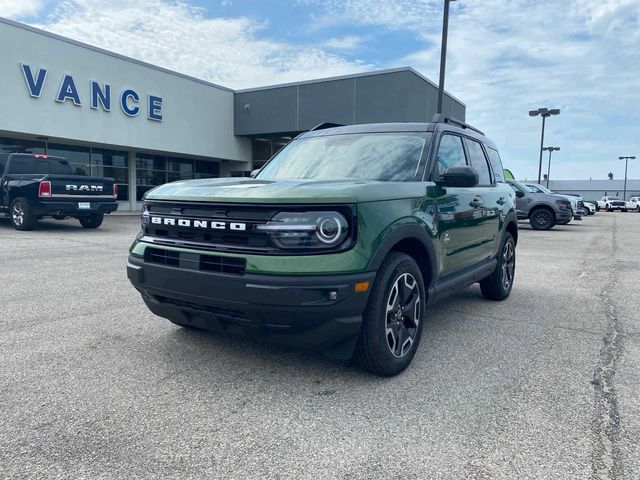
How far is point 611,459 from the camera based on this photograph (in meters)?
2.25

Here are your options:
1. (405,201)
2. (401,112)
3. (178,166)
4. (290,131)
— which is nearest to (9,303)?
(405,201)

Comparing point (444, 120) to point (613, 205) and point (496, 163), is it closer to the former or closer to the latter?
point (496, 163)

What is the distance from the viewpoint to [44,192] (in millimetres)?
11352

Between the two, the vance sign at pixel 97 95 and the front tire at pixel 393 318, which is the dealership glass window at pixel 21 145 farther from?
the front tire at pixel 393 318

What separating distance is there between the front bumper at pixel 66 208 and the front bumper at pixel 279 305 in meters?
10.0

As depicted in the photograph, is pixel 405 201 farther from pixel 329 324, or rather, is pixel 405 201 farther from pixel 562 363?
pixel 562 363

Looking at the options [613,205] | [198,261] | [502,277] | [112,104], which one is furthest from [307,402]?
[613,205]

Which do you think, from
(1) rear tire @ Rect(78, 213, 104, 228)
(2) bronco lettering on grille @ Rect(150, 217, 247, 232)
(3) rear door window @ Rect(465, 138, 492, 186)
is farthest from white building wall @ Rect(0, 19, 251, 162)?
(3) rear door window @ Rect(465, 138, 492, 186)

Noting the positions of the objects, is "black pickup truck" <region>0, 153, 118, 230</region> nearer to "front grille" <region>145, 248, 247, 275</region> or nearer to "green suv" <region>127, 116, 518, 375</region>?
"green suv" <region>127, 116, 518, 375</region>

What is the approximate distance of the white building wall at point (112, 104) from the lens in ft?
57.3

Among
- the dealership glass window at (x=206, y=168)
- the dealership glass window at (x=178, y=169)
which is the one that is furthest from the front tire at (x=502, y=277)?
the dealership glass window at (x=206, y=168)

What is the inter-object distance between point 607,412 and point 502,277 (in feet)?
9.47

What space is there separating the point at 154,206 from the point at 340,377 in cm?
175

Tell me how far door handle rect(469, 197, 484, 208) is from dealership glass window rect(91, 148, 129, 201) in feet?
72.6
